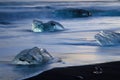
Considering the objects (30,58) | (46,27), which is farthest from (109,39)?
(46,27)

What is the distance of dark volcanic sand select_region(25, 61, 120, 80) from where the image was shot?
22.9ft

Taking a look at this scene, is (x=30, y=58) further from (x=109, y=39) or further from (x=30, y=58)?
(x=109, y=39)

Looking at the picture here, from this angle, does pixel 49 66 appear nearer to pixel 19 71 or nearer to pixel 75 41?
pixel 19 71

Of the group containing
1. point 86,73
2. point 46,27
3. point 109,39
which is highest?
point 86,73

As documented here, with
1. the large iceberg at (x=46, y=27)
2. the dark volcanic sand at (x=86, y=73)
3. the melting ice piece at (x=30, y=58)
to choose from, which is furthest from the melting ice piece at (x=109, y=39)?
the large iceberg at (x=46, y=27)

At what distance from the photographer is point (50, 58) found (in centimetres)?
902

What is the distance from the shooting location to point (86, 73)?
24.0 ft

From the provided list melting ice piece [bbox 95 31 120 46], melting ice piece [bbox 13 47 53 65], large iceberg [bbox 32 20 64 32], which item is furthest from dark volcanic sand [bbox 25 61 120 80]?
large iceberg [bbox 32 20 64 32]

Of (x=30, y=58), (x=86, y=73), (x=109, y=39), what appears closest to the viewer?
(x=86, y=73)

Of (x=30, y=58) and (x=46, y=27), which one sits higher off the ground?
(x=30, y=58)

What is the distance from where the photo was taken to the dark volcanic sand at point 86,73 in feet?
22.9

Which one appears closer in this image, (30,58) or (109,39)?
(30,58)

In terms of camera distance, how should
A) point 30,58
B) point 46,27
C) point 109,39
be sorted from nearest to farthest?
point 30,58
point 109,39
point 46,27

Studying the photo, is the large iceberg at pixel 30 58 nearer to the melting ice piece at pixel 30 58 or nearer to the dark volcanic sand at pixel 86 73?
the melting ice piece at pixel 30 58
